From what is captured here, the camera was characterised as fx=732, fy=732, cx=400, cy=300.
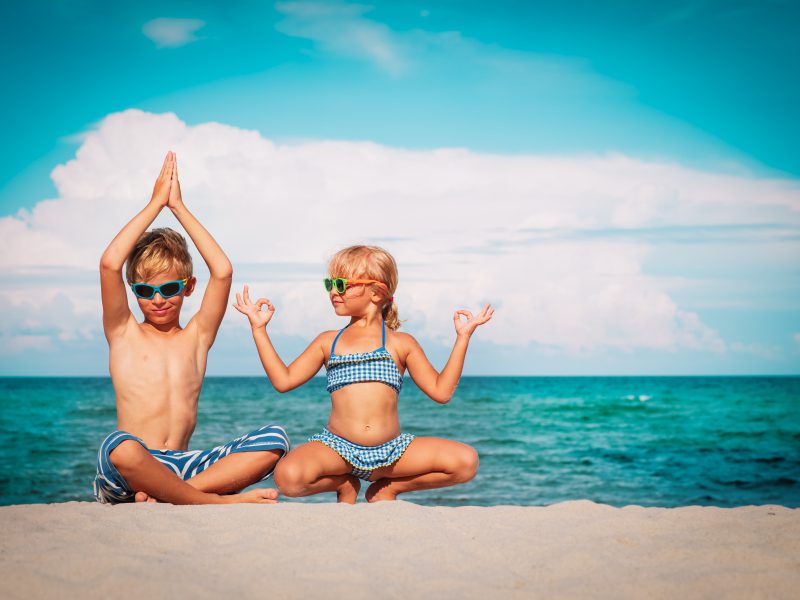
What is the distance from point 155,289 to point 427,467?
1979 millimetres

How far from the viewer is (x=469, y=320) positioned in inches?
181

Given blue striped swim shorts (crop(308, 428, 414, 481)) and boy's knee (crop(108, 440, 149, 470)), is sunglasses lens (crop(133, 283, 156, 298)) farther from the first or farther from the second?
blue striped swim shorts (crop(308, 428, 414, 481))

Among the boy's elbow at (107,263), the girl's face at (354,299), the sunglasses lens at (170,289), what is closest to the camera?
the boy's elbow at (107,263)

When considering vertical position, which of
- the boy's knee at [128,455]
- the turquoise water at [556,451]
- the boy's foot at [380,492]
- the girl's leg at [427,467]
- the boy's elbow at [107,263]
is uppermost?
the boy's elbow at [107,263]

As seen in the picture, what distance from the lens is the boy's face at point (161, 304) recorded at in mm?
4410

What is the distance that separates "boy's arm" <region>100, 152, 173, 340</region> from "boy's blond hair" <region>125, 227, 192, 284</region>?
20cm

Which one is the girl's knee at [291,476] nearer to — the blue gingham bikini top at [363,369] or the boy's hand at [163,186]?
the blue gingham bikini top at [363,369]

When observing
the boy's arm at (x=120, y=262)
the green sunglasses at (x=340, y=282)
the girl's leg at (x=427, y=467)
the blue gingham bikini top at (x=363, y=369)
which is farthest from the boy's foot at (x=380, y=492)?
the boy's arm at (x=120, y=262)

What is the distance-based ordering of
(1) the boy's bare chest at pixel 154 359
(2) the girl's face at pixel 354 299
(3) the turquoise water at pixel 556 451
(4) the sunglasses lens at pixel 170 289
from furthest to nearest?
1. (3) the turquoise water at pixel 556 451
2. (2) the girl's face at pixel 354 299
3. (4) the sunglasses lens at pixel 170 289
4. (1) the boy's bare chest at pixel 154 359

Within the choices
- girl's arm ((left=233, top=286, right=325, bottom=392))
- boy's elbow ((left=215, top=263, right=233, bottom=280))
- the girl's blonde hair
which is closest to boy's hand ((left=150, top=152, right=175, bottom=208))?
boy's elbow ((left=215, top=263, right=233, bottom=280))

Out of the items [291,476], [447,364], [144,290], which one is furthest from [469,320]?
[144,290]

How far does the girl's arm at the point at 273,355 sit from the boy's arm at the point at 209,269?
0.48 feet

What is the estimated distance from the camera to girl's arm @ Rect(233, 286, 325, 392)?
4.44 m

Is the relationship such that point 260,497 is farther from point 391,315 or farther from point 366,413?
point 391,315
